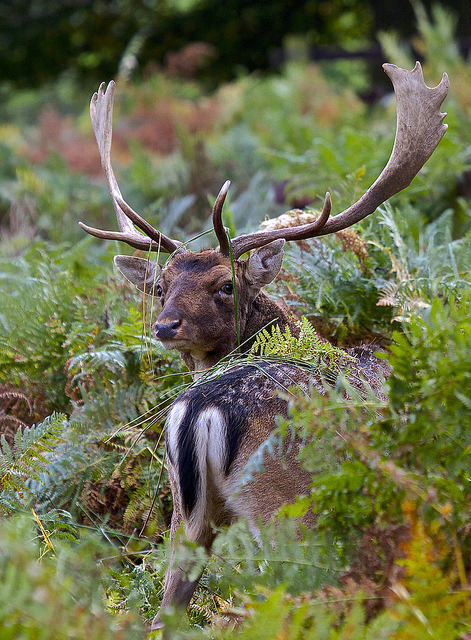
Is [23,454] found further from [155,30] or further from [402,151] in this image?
[155,30]

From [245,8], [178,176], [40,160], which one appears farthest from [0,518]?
[245,8]

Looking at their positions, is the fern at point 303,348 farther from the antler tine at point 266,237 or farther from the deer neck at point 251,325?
the antler tine at point 266,237

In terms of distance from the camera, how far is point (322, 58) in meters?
13.1

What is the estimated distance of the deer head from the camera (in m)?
2.96

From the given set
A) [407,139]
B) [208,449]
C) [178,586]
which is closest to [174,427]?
[208,449]

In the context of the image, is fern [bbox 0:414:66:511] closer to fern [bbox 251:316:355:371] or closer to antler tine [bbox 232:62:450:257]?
fern [bbox 251:316:355:371]

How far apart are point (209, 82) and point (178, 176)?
7146mm

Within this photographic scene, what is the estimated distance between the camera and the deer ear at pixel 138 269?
3.35 metres

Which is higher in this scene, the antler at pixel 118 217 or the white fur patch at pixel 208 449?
the antler at pixel 118 217

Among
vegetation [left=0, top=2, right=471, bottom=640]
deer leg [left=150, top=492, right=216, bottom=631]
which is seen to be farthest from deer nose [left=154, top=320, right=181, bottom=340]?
deer leg [left=150, top=492, right=216, bottom=631]

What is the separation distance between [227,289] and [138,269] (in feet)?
1.78

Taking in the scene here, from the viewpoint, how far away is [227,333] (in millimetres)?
3045

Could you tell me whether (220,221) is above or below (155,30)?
below

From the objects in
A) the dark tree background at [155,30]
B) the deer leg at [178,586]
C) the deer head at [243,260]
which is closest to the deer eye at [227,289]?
the deer head at [243,260]
